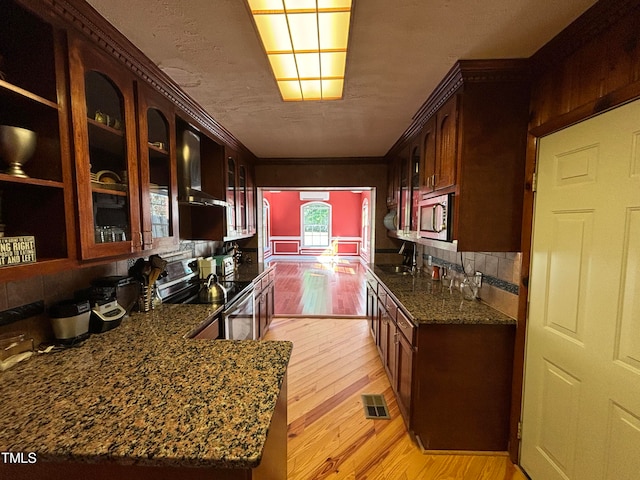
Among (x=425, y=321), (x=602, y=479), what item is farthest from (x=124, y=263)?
(x=602, y=479)

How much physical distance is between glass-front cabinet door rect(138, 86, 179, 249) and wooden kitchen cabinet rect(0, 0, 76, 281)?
0.45 meters

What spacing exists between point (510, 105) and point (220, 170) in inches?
99.3

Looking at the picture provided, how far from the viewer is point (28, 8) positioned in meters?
1.04

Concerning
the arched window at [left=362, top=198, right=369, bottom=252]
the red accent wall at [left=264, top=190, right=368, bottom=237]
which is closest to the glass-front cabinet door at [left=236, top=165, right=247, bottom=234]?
the arched window at [left=362, top=198, right=369, bottom=252]

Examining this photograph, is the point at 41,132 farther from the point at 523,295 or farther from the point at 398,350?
the point at 523,295

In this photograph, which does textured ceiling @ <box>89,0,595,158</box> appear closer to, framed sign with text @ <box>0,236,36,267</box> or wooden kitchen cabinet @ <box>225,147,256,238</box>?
wooden kitchen cabinet @ <box>225,147,256,238</box>

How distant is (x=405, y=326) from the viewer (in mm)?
2014

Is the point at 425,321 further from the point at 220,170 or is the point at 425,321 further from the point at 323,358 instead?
the point at 220,170

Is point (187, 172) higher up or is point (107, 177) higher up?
point (187, 172)

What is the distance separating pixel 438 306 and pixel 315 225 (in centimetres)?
866

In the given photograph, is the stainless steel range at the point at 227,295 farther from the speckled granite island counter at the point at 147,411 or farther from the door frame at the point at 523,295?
the door frame at the point at 523,295

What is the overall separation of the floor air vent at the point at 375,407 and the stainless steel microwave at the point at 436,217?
1.45 m

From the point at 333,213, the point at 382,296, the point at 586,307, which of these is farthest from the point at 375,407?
the point at 333,213

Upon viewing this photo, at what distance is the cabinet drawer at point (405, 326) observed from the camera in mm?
1867
